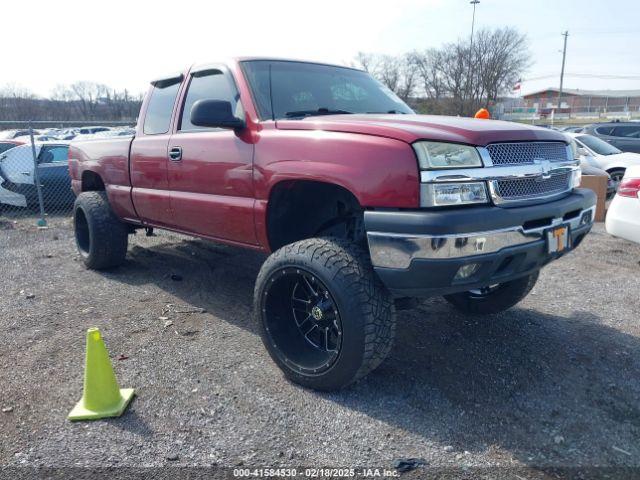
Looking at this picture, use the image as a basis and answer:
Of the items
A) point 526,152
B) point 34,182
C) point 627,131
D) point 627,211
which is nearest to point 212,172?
point 526,152

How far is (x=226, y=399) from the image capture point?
2.94 m

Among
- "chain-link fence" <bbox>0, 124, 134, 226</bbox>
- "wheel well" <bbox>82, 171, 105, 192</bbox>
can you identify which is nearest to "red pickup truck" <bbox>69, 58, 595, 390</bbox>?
"wheel well" <bbox>82, 171, 105, 192</bbox>

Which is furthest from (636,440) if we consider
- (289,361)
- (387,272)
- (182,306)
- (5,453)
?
(182,306)

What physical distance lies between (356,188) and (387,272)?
0.47m

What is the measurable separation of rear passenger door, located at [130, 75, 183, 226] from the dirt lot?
86 cm

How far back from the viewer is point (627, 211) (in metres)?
5.33

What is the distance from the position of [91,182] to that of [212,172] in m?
2.71

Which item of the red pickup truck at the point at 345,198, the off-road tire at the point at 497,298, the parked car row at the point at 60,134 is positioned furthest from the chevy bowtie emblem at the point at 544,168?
the parked car row at the point at 60,134

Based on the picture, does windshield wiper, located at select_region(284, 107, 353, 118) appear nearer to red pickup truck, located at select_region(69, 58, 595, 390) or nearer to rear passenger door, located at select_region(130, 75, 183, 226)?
red pickup truck, located at select_region(69, 58, 595, 390)

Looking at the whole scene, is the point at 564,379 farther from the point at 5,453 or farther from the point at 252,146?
the point at 5,453

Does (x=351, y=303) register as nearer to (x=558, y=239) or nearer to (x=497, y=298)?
(x=558, y=239)

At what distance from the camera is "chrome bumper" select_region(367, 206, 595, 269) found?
242cm

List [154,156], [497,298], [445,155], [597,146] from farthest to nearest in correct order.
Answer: [597,146], [154,156], [497,298], [445,155]

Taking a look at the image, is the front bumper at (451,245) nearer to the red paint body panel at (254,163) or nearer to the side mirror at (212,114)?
the red paint body panel at (254,163)
